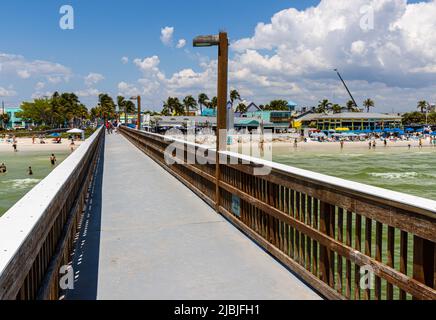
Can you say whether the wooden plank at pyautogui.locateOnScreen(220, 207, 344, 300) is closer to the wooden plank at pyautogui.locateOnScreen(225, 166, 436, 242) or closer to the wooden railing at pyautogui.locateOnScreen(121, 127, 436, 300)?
the wooden railing at pyautogui.locateOnScreen(121, 127, 436, 300)

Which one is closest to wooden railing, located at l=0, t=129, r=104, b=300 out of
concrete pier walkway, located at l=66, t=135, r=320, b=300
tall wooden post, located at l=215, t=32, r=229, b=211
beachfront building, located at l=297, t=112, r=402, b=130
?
concrete pier walkway, located at l=66, t=135, r=320, b=300

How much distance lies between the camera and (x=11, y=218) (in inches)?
117

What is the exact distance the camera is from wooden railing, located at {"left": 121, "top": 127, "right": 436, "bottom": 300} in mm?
2902

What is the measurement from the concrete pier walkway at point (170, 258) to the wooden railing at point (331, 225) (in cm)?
25

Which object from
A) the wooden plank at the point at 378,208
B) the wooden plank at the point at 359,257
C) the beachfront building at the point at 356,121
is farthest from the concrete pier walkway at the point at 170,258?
the beachfront building at the point at 356,121

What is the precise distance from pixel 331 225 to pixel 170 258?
2.05m

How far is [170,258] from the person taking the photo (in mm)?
5191

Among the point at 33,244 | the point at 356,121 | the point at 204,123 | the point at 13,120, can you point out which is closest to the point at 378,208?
the point at 33,244

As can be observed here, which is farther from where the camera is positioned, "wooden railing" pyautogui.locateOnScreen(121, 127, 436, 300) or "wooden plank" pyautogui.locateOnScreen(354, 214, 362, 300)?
"wooden plank" pyautogui.locateOnScreen(354, 214, 362, 300)

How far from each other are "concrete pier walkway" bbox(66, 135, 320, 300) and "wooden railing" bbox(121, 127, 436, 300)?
0.82 ft

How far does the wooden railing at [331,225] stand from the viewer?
9.52 feet

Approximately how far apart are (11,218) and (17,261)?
765 millimetres

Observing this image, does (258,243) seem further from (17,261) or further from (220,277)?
(17,261)

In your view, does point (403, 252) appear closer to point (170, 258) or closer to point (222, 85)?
point (170, 258)
